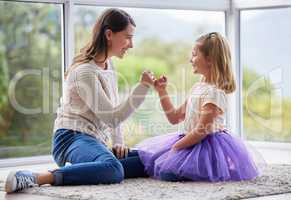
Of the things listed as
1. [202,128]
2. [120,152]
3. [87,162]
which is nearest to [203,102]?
[202,128]

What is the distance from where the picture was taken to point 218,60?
90.7 inches

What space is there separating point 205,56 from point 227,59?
9cm

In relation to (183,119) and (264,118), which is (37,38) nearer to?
(183,119)

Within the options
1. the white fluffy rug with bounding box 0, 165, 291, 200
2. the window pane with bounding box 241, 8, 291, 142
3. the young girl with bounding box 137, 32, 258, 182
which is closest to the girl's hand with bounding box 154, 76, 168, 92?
the young girl with bounding box 137, 32, 258, 182

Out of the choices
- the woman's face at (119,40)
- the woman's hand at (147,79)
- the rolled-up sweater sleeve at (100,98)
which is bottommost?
the rolled-up sweater sleeve at (100,98)

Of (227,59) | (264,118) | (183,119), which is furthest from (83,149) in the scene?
(264,118)

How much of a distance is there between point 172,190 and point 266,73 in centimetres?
134

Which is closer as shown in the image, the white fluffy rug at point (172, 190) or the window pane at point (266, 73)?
the white fluffy rug at point (172, 190)

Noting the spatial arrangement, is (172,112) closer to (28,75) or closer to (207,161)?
(207,161)

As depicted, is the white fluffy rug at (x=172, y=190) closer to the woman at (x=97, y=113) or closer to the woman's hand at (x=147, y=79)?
the woman at (x=97, y=113)

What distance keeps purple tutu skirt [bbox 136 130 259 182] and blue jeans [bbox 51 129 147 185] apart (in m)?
0.07

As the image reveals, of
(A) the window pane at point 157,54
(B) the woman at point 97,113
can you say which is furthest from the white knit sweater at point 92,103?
(A) the window pane at point 157,54

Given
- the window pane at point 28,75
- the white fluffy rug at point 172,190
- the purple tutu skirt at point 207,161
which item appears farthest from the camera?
the window pane at point 28,75

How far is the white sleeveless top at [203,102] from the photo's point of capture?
2238mm
